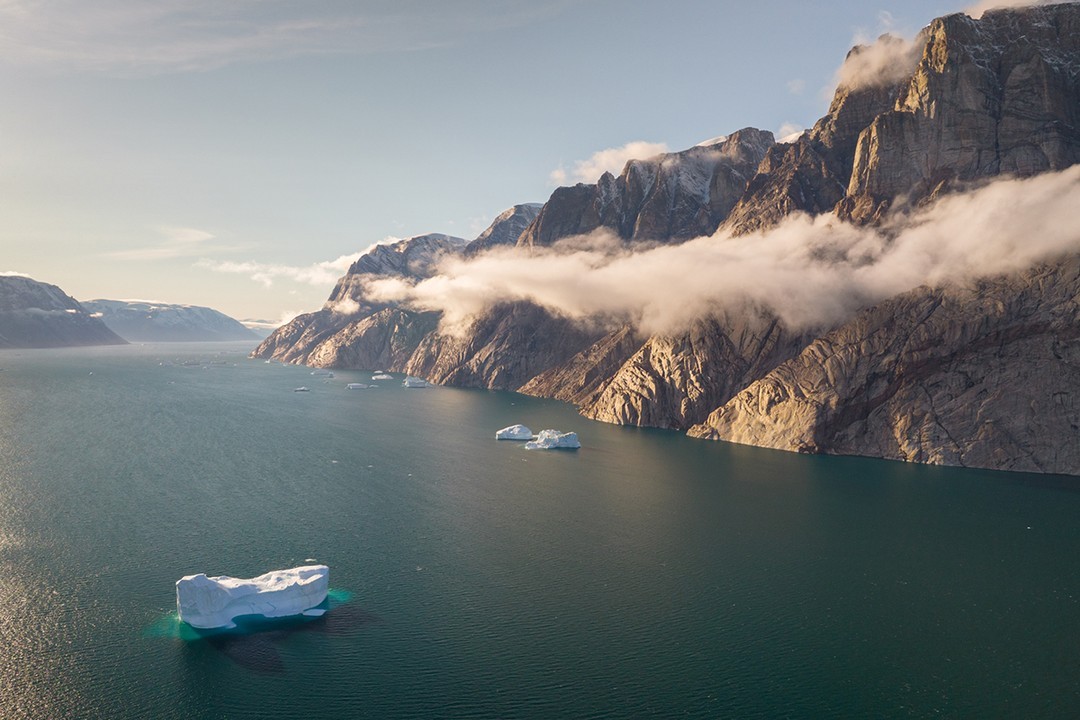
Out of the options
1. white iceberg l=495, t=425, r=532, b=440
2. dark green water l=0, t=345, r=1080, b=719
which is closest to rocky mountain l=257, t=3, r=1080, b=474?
dark green water l=0, t=345, r=1080, b=719

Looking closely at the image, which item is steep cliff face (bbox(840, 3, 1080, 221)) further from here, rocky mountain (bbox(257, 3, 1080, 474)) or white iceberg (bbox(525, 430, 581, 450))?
white iceberg (bbox(525, 430, 581, 450))

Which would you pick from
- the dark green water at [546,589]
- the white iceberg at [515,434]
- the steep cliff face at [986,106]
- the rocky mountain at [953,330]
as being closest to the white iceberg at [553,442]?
the white iceberg at [515,434]

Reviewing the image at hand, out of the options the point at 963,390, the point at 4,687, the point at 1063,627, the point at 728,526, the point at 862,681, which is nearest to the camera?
the point at 4,687

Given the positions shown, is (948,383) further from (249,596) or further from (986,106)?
(249,596)

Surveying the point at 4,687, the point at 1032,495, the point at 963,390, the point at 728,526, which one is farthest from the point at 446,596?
the point at 963,390

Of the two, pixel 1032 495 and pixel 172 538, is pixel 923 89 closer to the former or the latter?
pixel 1032 495

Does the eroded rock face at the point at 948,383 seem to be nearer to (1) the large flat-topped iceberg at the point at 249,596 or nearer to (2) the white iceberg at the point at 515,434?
(2) the white iceberg at the point at 515,434
